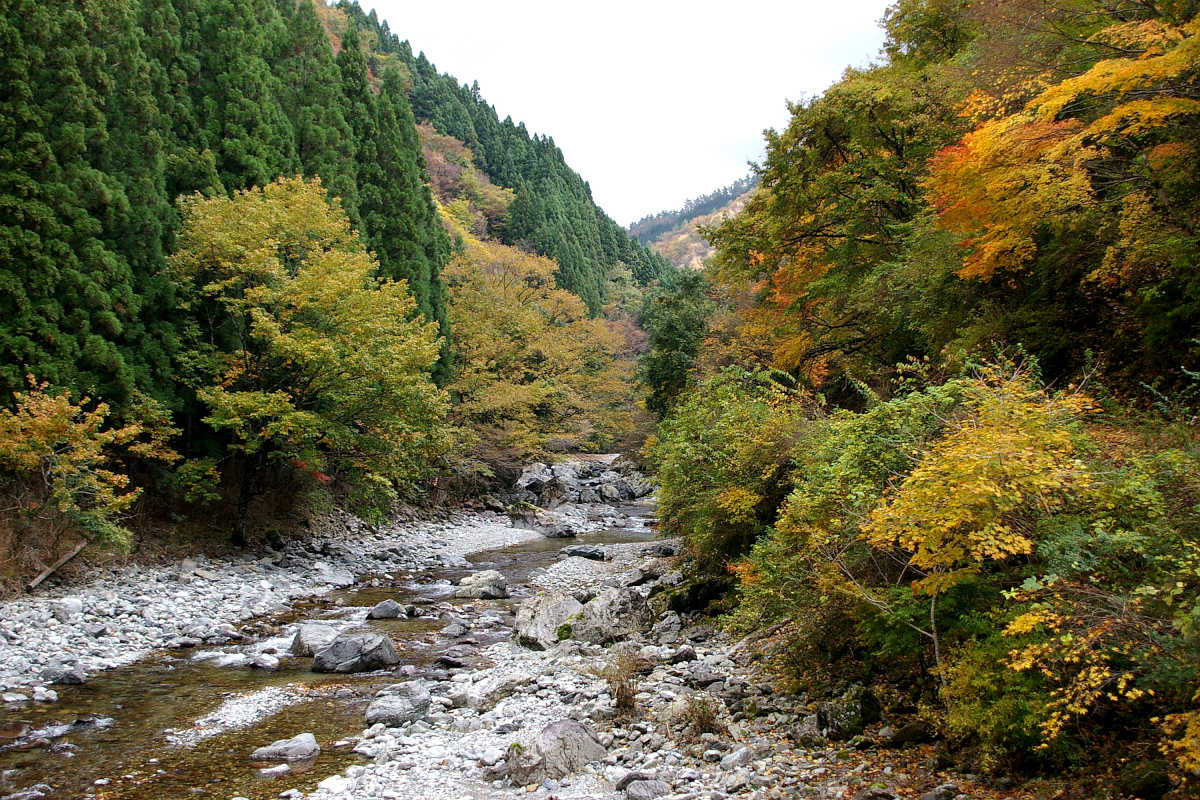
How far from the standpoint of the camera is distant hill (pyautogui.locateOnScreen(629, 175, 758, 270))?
472ft

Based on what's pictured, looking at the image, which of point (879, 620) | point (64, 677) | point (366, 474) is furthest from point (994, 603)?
point (366, 474)

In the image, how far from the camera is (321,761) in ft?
22.6

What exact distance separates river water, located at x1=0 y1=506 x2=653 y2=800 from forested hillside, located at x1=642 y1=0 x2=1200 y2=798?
5.00 meters

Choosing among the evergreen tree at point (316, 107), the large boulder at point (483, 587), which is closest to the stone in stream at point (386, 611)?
the large boulder at point (483, 587)

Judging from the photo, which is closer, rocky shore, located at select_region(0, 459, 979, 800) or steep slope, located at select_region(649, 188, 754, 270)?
rocky shore, located at select_region(0, 459, 979, 800)

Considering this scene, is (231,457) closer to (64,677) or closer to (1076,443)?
(64,677)

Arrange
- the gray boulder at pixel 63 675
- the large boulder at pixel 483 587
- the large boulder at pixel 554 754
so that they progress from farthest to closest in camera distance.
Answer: the large boulder at pixel 483 587 < the gray boulder at pixel 63 675 < the large boulder at pixel 554 754

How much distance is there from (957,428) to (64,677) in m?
11.3

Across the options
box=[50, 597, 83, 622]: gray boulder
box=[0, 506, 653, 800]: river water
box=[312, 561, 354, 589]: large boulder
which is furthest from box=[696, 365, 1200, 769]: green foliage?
box=[312, 561, 354, 589]: large boulder

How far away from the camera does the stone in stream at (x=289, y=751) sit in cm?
688

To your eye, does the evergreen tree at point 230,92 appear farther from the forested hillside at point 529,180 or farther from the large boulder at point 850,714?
the forested hillside at point 529,180

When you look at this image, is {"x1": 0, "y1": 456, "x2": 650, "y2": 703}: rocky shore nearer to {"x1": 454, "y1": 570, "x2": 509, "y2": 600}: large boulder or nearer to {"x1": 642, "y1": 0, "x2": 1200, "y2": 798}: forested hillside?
{"x1": 454, "y1": 570, "x2": 509, "y2": 600}: large boulder

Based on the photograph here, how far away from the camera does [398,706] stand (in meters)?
8.16

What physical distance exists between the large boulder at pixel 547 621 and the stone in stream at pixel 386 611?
255 cm
